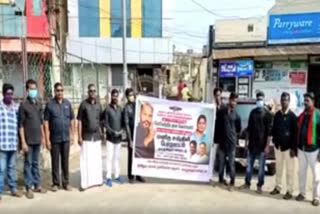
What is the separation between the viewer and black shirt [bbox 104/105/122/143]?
861 centimetres

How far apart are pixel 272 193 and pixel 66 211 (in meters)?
3.79

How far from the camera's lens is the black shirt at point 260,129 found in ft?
26.7

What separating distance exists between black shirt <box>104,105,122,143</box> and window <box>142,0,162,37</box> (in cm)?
2200

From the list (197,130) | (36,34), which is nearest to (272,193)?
(197,130)

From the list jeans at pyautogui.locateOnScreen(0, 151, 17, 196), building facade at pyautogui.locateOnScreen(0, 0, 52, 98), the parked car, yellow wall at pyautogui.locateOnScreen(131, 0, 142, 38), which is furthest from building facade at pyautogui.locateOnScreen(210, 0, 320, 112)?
jeans at pyautogui.locateOnScreen(0, 151, 17, 196)

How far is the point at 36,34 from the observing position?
80.8 ft

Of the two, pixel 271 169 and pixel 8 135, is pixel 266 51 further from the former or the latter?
pixel 8 135

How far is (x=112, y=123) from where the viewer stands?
28.3 feet

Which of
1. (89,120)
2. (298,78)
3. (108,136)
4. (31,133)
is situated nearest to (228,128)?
(108,136)

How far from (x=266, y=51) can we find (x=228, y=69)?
1814 millimetres

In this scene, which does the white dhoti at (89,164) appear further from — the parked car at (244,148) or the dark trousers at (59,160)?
the parked car at (244,148)

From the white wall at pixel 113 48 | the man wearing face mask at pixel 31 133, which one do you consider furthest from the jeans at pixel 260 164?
the white wall at pixel 113 48

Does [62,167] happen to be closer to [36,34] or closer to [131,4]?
[36,34]

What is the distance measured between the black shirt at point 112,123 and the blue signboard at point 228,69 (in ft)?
36.8
